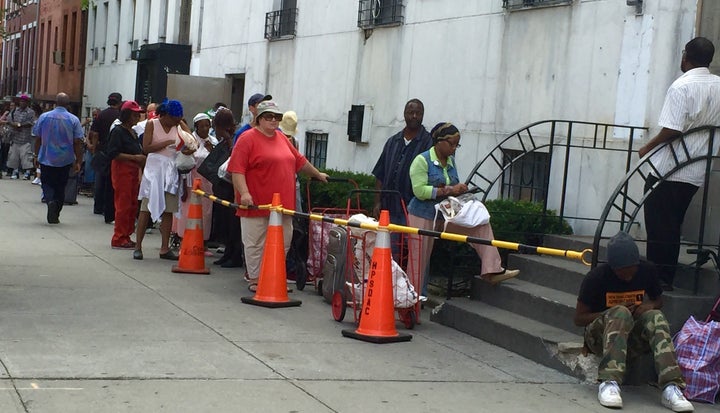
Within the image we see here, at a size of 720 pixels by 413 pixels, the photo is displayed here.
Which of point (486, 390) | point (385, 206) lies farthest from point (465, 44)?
point (486, 390)

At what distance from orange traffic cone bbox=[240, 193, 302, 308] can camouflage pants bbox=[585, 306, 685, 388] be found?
3495mm

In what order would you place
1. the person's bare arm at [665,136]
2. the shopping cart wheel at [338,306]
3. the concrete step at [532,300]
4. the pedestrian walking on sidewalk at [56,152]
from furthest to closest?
the pedestrian walking on sidewalk at [56,152]
the shopping cart wheel at [338,306]
the concrete step at [532,300]
the person's bare arm at [665,136]

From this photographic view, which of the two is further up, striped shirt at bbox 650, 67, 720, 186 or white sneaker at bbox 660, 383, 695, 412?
striped shirt at bbox 650, 67, 720, 186

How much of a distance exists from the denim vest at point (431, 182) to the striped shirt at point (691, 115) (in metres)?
1.95

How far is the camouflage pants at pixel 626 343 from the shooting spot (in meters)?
7.36

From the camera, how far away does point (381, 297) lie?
8867 millimetres

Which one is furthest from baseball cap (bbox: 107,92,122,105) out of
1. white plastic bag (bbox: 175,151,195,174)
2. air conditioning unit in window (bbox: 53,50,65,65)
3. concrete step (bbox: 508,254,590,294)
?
air conditioning unit in window (bbox: 53,50,65,65)

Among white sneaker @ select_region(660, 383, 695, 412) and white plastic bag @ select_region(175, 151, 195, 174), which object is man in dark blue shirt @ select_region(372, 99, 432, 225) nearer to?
white plastic bag @ select_region(175, 151, 195, 174)

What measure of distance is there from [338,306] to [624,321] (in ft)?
9.63

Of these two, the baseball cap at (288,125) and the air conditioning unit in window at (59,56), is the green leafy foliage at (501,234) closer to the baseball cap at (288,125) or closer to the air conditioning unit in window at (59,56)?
the baseball cap at (288,125)

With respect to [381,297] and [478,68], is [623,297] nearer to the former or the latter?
[381,297]

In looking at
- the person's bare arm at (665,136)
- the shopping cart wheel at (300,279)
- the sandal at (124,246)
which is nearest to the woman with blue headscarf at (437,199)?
the person's bare arm at (665,136)

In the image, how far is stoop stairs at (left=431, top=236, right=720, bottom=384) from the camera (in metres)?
8.12

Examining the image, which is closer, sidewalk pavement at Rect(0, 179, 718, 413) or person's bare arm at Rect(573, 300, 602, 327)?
sidewalk pavement at Rect(0, 179, 718, 413)
